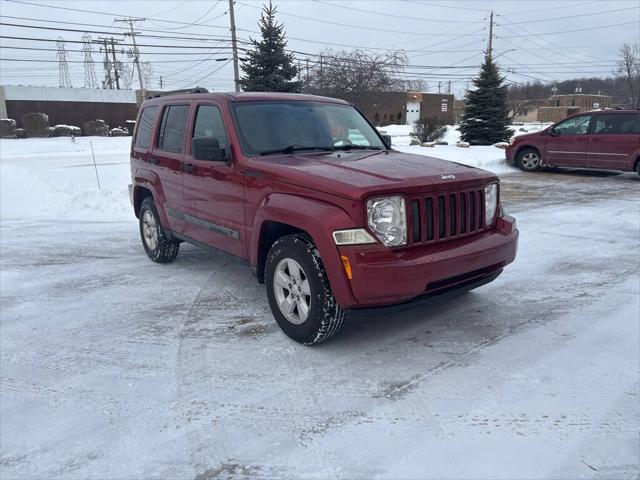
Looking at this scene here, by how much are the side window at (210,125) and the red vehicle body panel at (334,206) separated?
77mm

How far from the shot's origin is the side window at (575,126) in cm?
1357

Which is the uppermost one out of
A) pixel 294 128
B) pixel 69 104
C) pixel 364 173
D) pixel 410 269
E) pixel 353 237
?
pixel 69 104

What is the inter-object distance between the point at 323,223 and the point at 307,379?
3.49 ft

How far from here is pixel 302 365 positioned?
3693 mm

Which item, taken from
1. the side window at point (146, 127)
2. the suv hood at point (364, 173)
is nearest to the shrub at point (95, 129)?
the side window at point (146, 127)

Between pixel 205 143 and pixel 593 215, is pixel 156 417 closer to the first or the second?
pixel 205 143

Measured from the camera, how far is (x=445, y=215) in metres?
3.74

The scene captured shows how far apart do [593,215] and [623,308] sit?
186 inches

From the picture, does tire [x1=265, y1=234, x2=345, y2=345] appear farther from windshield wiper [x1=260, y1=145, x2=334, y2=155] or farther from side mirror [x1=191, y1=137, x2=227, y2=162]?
side mirror [x1=191, y1=137, x2=227, y2=162]

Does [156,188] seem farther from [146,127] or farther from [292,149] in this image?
[292,149]

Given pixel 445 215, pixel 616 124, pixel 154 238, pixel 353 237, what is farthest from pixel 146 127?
pixel 616 124

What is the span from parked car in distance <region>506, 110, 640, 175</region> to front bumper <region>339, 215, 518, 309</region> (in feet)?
36.9

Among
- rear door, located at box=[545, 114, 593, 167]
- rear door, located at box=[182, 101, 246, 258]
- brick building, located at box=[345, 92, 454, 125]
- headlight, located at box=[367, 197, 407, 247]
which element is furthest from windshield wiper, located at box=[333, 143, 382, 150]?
brick building, located at box=[345, 92, 454, 125]

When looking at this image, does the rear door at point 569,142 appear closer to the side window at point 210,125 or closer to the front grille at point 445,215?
the front grille at point 445,215
